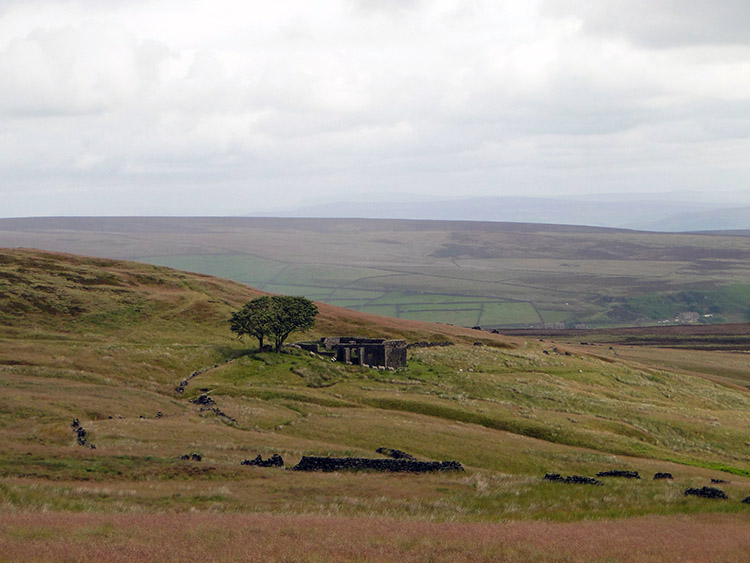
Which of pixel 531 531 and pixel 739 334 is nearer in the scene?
pixel 531 531

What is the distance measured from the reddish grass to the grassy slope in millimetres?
2856

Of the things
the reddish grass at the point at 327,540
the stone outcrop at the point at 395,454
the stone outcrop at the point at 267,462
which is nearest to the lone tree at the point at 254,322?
the stone outcrop at the point at 395,454

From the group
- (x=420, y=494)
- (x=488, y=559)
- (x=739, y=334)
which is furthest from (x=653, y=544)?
(x=739, y=334)

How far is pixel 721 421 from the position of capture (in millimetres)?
61562

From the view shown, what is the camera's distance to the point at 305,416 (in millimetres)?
46594

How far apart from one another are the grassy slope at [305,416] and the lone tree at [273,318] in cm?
299

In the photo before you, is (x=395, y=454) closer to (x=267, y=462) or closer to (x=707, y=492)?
(x=267, y=462)

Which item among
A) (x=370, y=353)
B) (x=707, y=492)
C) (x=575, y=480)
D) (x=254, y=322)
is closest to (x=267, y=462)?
(x=575, y=480)

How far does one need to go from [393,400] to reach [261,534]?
3730 cm

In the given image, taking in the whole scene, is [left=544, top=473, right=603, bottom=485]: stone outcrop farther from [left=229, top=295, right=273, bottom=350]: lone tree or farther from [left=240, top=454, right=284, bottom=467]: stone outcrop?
[left=229, top=295, right=273, bottom=350]: lone tree

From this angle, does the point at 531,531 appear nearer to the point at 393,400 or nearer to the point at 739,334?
the point at 393,400

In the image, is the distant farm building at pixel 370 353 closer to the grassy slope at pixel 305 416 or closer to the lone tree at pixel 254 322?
the grassy slope at pixel 305 416

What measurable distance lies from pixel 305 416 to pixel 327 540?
97.8 feet

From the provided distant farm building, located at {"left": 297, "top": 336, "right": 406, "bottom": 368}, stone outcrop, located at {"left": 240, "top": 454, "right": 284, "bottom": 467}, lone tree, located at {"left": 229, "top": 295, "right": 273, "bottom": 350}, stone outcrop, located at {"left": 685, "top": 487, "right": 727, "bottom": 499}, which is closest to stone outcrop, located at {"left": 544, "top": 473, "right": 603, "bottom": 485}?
stone outcrop, located at {"left": 685, "top": 487, "right": 727, "bottom": 499}
